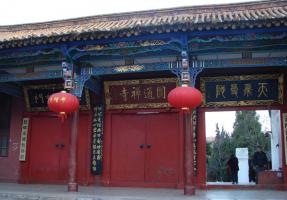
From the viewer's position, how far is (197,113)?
369 inches

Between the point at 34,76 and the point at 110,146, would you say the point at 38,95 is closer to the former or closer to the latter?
the point at 34,76

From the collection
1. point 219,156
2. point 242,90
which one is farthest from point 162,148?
point 219,156

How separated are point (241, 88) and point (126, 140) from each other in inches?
121

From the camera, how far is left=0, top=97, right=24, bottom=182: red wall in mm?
10578

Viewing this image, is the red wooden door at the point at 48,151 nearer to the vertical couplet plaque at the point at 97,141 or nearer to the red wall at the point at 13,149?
the red wall at the point at 13,149

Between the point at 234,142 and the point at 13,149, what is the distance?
17567 mm

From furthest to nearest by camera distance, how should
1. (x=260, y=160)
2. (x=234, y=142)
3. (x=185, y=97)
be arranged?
(x=234, y=142) < (x=260, y=160) < (x=185, y=97)

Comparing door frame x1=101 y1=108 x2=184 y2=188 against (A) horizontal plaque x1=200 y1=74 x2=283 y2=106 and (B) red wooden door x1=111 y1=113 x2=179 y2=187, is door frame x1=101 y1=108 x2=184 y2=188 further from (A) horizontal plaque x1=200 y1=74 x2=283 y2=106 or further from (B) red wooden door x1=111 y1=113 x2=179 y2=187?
(A) horizontal plaque x1=200 y1=74 x2=283 y2=106

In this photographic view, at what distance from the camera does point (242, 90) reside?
30.1 ft

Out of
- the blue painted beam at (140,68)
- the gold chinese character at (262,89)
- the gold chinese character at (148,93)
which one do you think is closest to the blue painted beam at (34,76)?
the blue painted beam at (140,68)

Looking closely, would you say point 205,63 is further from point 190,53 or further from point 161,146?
point 161,146

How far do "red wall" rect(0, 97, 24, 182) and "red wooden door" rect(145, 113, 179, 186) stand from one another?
11.9ft

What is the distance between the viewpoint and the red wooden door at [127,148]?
9.70 metres

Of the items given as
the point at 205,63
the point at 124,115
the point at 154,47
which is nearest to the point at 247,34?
the point at 205,63
